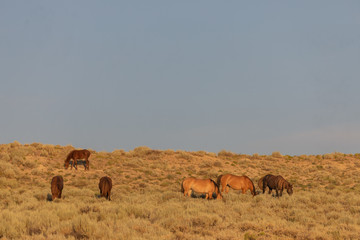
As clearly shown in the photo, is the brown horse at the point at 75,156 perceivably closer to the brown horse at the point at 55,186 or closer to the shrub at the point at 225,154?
the brown horse at the point at 55,186

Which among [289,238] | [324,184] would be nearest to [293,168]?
[324,184]

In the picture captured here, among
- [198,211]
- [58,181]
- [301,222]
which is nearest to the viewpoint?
[301,222]

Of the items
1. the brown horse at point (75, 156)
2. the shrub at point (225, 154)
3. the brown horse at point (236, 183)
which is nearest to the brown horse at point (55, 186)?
the brown horse at point (236, 183)

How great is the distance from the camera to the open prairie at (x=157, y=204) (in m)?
10.6

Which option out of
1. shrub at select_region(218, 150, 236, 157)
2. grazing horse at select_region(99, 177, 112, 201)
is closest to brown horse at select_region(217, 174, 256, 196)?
grazing horse at select_region(99, 177, 112, 201)

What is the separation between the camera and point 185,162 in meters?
36.5

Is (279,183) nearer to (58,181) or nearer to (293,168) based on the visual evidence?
(58,181)

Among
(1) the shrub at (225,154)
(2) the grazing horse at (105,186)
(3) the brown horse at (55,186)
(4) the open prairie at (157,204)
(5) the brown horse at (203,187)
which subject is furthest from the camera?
(1) the shrub at (225,154)

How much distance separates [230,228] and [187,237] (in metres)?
1.89

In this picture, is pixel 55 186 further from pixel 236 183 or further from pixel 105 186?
pixel 236 183

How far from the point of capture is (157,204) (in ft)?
53.4

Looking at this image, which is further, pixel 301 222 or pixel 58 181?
pixel 58 181

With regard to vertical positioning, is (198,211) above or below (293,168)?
below

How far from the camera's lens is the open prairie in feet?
34.7
